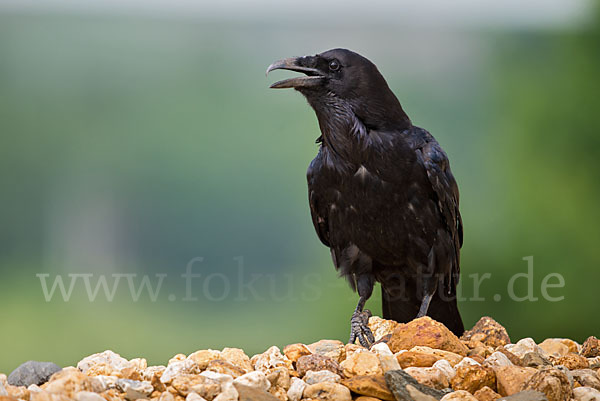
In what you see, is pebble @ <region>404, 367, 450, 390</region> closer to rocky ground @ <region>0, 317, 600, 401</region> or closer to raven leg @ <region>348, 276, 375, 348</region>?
rocky ground @ <region>0, 317, 600, 401</region>

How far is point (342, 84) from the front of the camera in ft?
10.4

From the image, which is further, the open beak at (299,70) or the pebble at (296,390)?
the open beak at (299,70)

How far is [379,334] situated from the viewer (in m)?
3.36

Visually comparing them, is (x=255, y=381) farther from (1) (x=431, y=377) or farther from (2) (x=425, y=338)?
(2) (x=425, y=338)

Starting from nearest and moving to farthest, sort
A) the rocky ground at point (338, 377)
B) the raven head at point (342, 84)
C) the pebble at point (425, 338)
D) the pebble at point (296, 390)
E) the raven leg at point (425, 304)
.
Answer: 1. the rocky ground at point (338, 377)
2. the pebble at point (296, 390)
3. the pebble at point (425, 338)
4. the raven head at point (342, 84)
5. the raven leg at point (425, 304)

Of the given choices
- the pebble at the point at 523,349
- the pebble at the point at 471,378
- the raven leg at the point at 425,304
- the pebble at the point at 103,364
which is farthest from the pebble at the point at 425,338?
the pebble at the point at 103,364

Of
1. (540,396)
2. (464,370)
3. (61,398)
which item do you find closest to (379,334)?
(464,370)

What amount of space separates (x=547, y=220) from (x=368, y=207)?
2.14 meters

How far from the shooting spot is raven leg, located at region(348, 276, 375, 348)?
3314 mm

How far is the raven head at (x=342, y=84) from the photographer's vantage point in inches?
125

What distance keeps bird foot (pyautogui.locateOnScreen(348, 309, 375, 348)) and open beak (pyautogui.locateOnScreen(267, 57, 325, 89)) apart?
44.7 inches

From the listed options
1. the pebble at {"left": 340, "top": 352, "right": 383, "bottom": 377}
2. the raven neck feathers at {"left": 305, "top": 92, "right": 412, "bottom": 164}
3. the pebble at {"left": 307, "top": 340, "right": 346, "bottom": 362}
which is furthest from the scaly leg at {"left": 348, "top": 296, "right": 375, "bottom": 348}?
the pebble at {"left": 340, "top": 352, "right": 383, "bottom": 377}

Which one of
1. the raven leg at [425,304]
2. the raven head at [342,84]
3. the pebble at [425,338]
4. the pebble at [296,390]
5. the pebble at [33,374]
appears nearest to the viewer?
the pebble at [296,390]

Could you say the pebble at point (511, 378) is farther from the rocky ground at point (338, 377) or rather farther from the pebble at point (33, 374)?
the pebble at point (33, 374)
